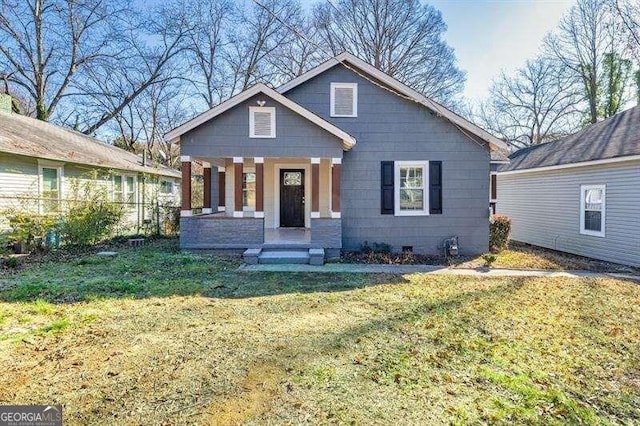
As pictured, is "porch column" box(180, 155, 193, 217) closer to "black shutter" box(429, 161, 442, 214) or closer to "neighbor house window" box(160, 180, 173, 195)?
"black shutter" box(429, 161, 442, 214)

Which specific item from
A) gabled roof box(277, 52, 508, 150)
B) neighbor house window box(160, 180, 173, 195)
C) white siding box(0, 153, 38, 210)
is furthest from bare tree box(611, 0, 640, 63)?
neighbor house window box(160, 180, 173, 195)

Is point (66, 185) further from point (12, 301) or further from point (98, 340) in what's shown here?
point (98, 340)

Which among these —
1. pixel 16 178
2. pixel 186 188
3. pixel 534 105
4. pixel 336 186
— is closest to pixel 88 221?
pixel 16 178

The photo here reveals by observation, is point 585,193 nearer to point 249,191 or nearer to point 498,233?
point 498,233

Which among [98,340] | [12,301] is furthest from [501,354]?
[12,301]

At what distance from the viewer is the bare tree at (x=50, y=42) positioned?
917 inches

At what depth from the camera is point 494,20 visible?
11461 millimetres

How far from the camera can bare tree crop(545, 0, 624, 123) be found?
2284 cm

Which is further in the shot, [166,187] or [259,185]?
[166,187]

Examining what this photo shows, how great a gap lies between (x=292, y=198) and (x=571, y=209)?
9.39 metres

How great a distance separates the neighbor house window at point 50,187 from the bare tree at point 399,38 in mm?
17673

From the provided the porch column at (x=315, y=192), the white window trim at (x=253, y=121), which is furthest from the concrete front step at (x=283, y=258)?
the white window trim at (x=253, y=121)

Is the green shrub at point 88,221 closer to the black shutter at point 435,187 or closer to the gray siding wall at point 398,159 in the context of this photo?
the gray siding wall at point 398,159

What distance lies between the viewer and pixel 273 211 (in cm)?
1344
